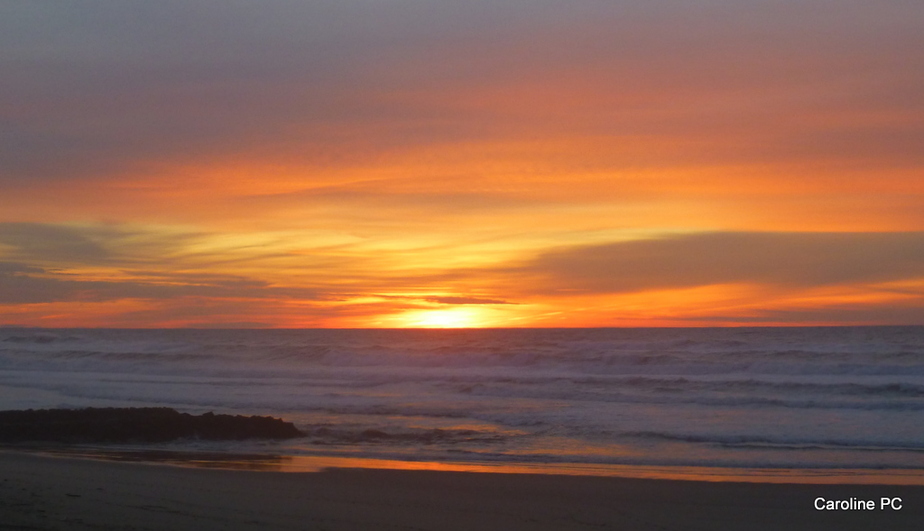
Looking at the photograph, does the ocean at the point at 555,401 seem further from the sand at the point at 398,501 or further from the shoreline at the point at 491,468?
the sand at the point at 398,501

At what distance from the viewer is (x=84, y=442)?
48.9ft

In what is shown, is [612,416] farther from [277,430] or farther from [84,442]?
[84,442]

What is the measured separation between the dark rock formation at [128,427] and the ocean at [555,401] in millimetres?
557

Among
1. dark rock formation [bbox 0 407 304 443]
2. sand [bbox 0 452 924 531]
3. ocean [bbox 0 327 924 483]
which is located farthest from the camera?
dark rock formation [bbox 0 407 304 443]

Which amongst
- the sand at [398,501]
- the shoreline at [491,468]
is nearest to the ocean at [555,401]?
the shoreline at [491,468]

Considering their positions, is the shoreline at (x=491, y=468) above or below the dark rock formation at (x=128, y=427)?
below

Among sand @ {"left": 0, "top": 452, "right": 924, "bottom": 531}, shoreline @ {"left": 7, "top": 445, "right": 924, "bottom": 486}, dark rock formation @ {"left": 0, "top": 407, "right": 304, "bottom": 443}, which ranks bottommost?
sand @ {"left": 0, "top": 452, "right": 924, "bottom": 531}

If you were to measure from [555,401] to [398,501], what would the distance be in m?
14.0

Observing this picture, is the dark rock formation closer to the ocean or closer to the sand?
the ocean

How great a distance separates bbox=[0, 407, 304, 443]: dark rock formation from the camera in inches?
588

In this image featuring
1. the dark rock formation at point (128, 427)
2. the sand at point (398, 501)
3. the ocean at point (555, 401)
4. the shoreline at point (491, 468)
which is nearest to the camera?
the sand at point (398, 501)

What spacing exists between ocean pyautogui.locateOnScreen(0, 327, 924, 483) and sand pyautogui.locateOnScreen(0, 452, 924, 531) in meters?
1.69

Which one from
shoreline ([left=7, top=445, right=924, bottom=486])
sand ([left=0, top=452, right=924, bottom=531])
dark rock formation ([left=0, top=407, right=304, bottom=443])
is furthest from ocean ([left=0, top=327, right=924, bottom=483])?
sand ([left=0, top=452, right=924, bottom=531])

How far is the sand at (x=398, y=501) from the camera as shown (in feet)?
27.3
